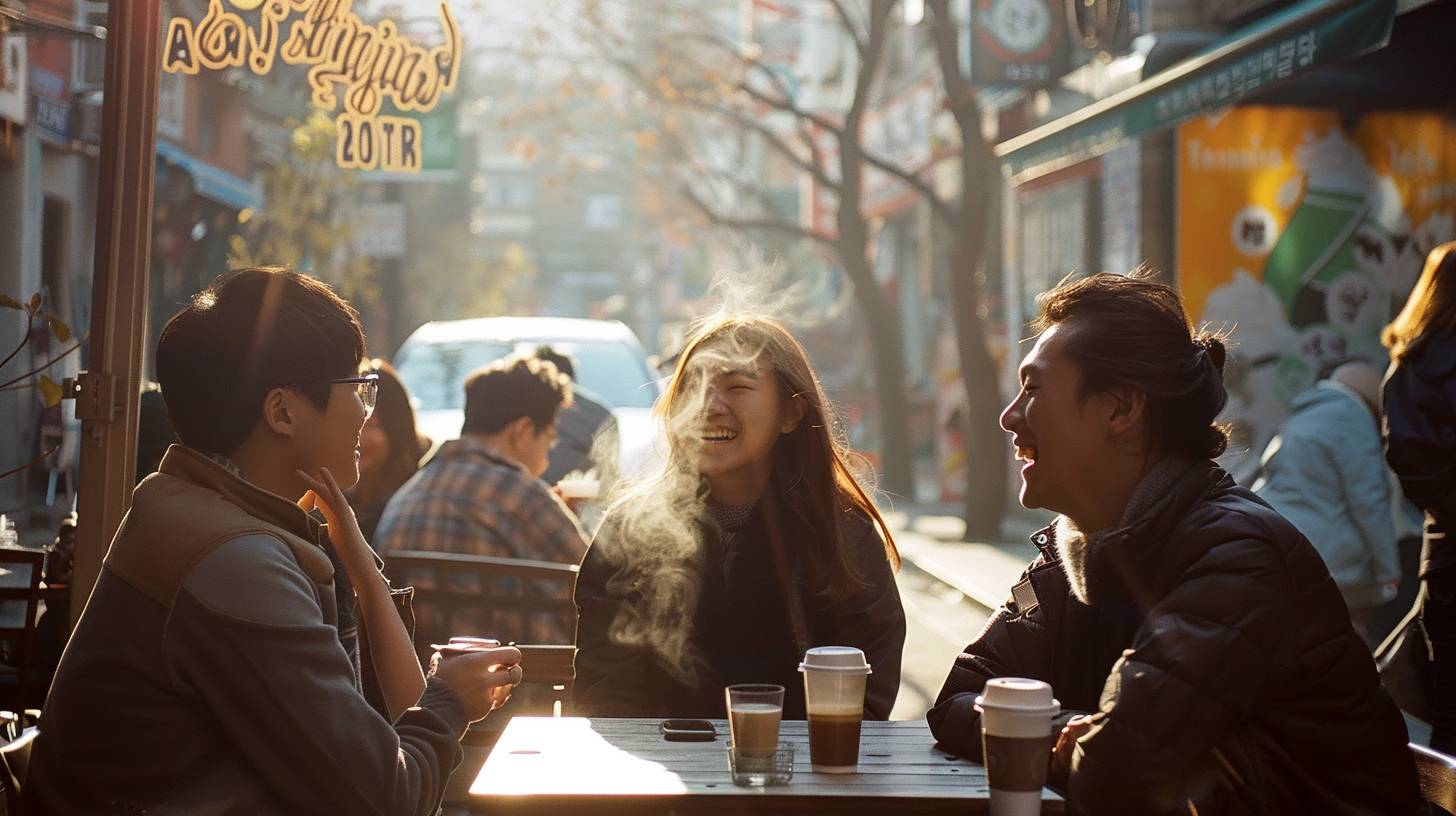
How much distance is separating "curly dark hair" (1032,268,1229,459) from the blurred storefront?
790cm

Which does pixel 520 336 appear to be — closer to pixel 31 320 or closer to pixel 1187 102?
pixel 1187 102

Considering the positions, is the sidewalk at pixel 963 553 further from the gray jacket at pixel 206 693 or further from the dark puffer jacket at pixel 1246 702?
the gray jacket at pixel 206 693

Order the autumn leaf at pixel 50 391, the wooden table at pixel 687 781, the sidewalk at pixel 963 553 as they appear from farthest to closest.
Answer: the sidewalk at pixel 963 553 < the autumn leaf at pixel 50 391 < the wooden table at pixel 687 781

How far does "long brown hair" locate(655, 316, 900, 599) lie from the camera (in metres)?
4.35

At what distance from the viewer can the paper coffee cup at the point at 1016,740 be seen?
8.55 feet

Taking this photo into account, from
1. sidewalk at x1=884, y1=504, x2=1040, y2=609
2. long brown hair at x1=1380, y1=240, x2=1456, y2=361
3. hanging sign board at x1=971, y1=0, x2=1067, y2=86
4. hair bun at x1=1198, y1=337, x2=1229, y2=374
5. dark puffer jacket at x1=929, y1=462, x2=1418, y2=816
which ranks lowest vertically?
sidewalk at x1=884, y1=504, x2=1040, y2=609

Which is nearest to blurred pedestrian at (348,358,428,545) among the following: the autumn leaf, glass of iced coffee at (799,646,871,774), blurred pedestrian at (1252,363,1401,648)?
the autumn leaf

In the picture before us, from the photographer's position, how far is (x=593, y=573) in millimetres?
4305

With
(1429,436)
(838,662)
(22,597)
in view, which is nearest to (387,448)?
(22,597)

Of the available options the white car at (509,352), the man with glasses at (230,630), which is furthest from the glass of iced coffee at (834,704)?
the white car at (509,352)

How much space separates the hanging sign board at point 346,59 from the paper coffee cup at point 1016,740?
3.45 metres

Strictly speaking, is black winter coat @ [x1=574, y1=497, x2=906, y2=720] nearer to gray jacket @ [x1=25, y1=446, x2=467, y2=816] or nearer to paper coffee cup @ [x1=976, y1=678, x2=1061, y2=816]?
paper coffee cup @ [x1=976, y1=678, x2=1061, y2=816]

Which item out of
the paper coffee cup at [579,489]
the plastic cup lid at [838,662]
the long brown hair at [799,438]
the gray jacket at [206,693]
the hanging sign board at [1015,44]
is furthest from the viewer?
the hanging sign board at [1015,44]

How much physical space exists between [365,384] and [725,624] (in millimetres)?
1556
